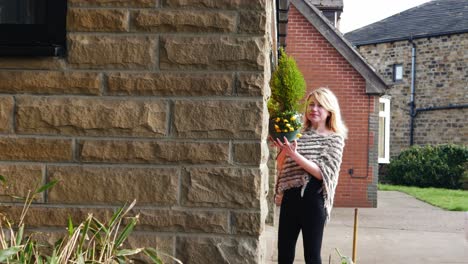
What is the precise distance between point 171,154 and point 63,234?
1.96ft

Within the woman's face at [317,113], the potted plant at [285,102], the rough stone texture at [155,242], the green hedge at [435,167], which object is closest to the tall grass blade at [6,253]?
the rough stone texture at [155,242]

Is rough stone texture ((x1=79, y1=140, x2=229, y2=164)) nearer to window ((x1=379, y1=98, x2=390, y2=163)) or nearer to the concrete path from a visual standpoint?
the concrete path

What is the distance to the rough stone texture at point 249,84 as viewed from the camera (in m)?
3.13

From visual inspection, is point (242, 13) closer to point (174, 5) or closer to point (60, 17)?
point (174, 5)

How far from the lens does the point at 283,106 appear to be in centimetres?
730

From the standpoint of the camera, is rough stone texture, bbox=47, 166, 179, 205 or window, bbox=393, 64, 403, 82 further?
window, bbox=393, 64, 403, 82

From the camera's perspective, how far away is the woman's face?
493 cm

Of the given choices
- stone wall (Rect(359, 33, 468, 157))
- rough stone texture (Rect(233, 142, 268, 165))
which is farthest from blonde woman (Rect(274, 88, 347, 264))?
stone wall (Rect(359, 33, 468, 157))

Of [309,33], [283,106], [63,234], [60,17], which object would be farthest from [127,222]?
[309,33]

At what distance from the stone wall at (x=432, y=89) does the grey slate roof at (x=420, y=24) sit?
344 millimetres

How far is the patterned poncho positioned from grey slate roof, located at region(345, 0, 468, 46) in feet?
87.3

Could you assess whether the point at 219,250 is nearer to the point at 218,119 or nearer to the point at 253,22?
the point at 218,119

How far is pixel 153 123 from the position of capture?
3.14m

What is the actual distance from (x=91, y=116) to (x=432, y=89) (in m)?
29.2
